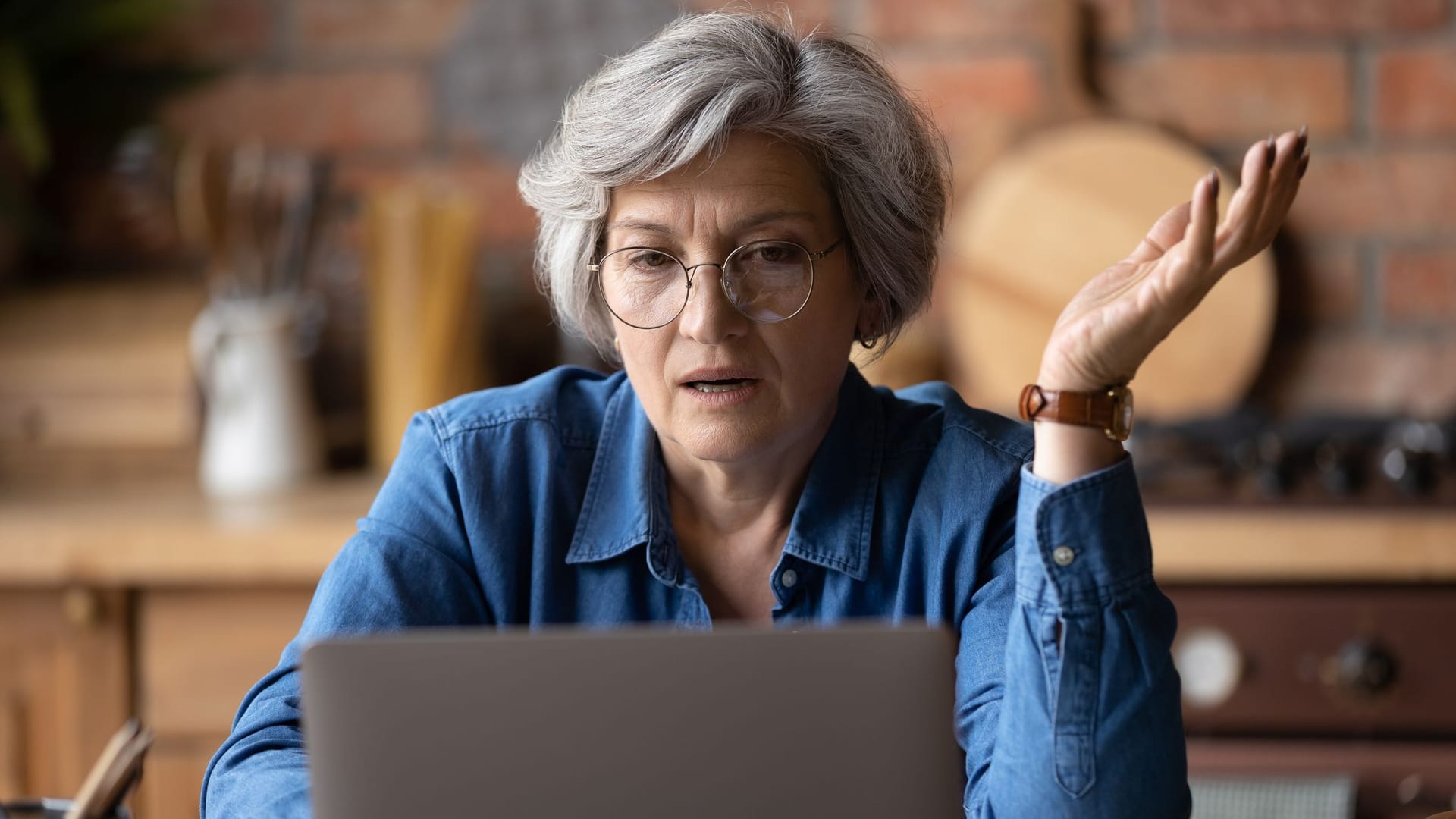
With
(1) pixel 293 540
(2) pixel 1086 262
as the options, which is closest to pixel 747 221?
(1) pixel 293 540

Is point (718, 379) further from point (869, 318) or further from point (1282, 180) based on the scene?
point (1282, 180)

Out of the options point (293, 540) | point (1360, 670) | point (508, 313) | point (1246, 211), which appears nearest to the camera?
point (1246, 211)

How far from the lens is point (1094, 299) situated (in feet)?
3.12

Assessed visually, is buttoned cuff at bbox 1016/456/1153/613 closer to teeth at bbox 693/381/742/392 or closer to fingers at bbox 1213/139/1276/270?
fingers at bbox 1213/139/1276/270

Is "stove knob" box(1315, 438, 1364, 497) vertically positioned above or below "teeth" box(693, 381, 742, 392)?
below

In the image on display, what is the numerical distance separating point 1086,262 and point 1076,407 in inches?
46.1

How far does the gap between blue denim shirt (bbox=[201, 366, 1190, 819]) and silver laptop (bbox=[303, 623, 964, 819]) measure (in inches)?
10.2

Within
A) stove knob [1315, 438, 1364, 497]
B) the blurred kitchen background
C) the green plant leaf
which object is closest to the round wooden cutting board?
the blurred kitchen background

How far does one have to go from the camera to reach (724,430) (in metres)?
1.14

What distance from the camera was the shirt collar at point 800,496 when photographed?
1199 millimetres

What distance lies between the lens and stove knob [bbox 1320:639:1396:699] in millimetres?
1636

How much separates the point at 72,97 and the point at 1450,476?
2024 mm

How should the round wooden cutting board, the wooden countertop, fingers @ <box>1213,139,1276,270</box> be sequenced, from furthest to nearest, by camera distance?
1. the round wooden cutting board
2. the wooden countertop
3. fingers @ <box>1213,139,1276,270</box>

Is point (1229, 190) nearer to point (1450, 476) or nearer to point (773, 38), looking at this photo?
point (1450, 476)
